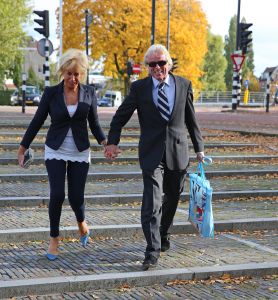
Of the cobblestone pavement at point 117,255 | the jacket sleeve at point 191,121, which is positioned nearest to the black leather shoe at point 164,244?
the cobblestone pavement at point 117,255

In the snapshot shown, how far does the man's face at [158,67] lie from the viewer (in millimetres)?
5223

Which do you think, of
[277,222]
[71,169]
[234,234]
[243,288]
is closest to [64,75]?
[71,169]

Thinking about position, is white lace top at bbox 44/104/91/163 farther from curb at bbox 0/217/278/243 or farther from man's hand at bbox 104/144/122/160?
curb at bbox 0/217/278/243

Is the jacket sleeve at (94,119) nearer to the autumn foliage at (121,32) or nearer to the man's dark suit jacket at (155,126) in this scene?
the man's dark suit jacket at (155,126)

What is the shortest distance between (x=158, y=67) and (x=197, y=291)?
2.02 metres

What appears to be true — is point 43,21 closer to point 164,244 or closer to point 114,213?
point 114,213

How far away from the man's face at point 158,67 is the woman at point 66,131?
23.6 inches

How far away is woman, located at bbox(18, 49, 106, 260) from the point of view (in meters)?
5.24

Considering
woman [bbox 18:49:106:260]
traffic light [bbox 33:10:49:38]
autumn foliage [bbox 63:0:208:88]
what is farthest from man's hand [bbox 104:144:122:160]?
autumn foliage [bbox 63:0:208:88]

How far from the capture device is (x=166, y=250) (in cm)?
580

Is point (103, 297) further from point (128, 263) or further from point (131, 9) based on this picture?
point (131, 9)

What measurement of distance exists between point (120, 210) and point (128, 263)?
2.29 meters

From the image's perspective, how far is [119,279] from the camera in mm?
4871

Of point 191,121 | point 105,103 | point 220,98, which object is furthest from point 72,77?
point 220,98
